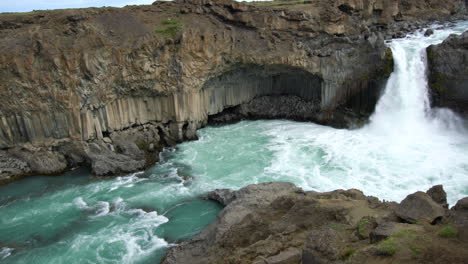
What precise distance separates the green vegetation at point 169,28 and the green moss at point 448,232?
69.3ft

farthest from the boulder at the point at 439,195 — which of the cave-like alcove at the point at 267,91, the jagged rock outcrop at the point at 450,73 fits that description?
the cave-like alcove at the point at 267,91

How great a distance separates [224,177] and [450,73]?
55.9 feet

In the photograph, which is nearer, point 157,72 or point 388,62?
point 157,72

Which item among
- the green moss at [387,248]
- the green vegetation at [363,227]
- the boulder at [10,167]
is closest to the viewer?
the green moss at [387,248]

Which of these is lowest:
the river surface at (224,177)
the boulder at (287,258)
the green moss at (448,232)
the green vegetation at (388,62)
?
the river surface at (224,177)

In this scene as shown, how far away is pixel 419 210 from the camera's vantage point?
9336 millimetres

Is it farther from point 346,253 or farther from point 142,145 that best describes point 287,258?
point 142,145

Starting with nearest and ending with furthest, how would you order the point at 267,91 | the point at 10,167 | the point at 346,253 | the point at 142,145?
the point at 346,253, the point at 10,167, the point at 142,145, the point at 267,91

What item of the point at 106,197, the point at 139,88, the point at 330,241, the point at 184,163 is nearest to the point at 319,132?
the point at 184,163

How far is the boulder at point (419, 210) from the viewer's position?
30.0 feet

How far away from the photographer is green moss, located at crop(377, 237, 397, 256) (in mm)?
7848

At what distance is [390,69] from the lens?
27.9 meters

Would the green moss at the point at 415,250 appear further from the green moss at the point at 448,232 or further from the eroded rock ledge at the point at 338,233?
the green moss at the point at 448,232

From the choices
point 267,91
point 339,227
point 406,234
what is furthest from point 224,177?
point 406,234
